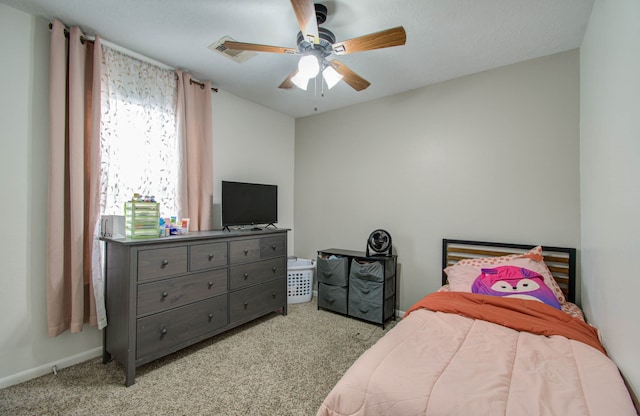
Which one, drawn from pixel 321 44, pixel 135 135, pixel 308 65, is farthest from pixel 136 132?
pixel 321 44

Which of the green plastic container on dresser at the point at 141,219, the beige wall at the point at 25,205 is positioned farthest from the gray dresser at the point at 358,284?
the beige wall at the point at 25,205

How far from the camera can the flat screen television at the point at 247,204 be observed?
2.94 metres

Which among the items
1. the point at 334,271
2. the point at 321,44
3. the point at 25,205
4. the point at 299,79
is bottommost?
the point at 334,271

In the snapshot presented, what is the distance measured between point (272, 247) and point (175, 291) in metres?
1.09

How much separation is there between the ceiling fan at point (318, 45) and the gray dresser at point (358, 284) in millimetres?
1779

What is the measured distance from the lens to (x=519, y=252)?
254cm

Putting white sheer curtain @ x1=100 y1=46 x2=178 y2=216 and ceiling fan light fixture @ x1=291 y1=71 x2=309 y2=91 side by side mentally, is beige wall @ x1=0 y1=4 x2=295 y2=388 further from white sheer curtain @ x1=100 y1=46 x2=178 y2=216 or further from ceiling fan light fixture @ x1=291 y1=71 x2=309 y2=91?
ceiling fan light fixture @ x1=291 y1=71 x2=309 y2=91

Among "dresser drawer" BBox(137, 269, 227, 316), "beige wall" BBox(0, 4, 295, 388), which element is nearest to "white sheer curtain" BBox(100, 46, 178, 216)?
"beige wall" BBox(0, 4, 295, 388)

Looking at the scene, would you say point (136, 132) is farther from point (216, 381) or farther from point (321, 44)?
point (216, 381)

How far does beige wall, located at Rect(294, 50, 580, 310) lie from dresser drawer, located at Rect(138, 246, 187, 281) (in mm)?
2013

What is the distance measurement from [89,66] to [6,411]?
2.37m

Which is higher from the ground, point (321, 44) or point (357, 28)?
point (357, 28)

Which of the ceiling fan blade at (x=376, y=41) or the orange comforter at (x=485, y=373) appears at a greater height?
the ceiling fan blade at (x=376, y=41)

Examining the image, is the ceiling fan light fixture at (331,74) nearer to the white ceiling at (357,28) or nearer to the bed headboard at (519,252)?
the white ceiling at (357,28)
